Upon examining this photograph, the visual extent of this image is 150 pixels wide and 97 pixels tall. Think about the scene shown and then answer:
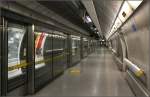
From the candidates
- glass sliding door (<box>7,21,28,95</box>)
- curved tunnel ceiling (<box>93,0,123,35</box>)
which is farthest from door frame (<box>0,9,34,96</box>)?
curved tunnel ceiling (<box>93,0,123,35</box>)

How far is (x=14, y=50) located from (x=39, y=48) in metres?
1.83

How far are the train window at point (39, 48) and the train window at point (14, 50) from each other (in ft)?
2.99

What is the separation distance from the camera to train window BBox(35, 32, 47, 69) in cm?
749

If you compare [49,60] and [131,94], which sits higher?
[49,60]

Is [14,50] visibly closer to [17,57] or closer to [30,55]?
[17,57]

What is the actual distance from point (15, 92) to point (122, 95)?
301 centimetres

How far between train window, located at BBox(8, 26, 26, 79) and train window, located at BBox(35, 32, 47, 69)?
91cm

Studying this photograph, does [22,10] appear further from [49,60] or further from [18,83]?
[49,60]

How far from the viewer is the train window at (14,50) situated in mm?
5745

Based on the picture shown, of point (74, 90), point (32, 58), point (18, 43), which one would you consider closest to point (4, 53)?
point (18, 43)

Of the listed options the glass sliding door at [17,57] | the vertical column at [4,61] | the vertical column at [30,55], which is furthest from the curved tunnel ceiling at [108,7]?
the vertical column at [4,61]

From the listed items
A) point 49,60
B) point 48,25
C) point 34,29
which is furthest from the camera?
point 49,60

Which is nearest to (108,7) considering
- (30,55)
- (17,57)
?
(30,55)

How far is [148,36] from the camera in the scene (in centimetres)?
452
